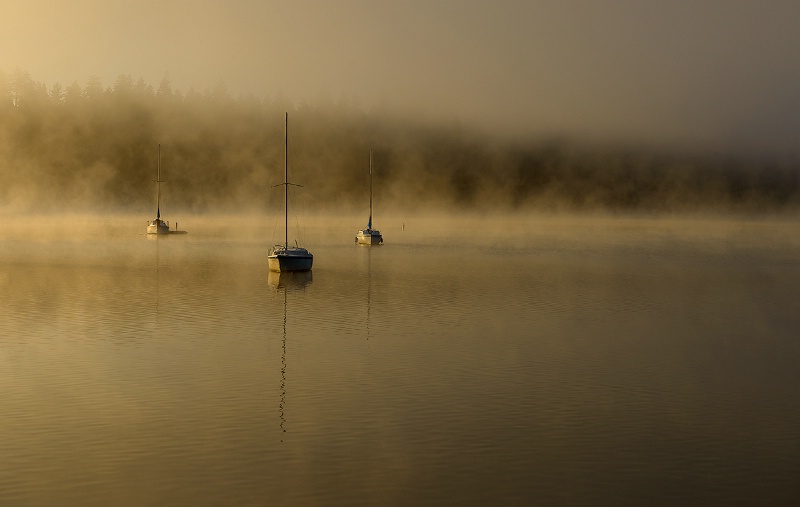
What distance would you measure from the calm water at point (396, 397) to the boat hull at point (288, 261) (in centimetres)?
960

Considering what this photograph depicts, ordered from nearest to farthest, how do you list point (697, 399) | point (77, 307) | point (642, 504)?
point (642, 504) < point (697, 399) < point (77, 307)

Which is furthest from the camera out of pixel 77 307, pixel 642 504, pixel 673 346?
pixel 77 307

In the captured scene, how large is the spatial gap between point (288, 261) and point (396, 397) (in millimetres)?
51657

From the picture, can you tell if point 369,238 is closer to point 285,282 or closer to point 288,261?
point 288,261

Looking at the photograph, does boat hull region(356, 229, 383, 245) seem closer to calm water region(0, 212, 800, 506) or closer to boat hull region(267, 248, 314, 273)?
boat hull region(267, 248, 314, 273)

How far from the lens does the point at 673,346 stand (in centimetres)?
4556

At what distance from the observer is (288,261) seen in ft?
274

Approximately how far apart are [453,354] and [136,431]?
55.4 ft

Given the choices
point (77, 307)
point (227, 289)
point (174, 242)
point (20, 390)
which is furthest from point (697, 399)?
point (174, 242)

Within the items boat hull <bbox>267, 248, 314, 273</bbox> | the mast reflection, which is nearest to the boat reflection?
the mast reflection

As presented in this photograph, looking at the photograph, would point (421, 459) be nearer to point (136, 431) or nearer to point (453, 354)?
point (136, 431)

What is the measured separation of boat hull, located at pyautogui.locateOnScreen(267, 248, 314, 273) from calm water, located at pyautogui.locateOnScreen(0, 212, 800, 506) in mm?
9595

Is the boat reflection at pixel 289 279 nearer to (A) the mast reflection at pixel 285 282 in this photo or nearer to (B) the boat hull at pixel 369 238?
(A) the mast reflection at pixel 285 282

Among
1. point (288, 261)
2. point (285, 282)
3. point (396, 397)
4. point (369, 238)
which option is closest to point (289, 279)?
point (288, 261)
